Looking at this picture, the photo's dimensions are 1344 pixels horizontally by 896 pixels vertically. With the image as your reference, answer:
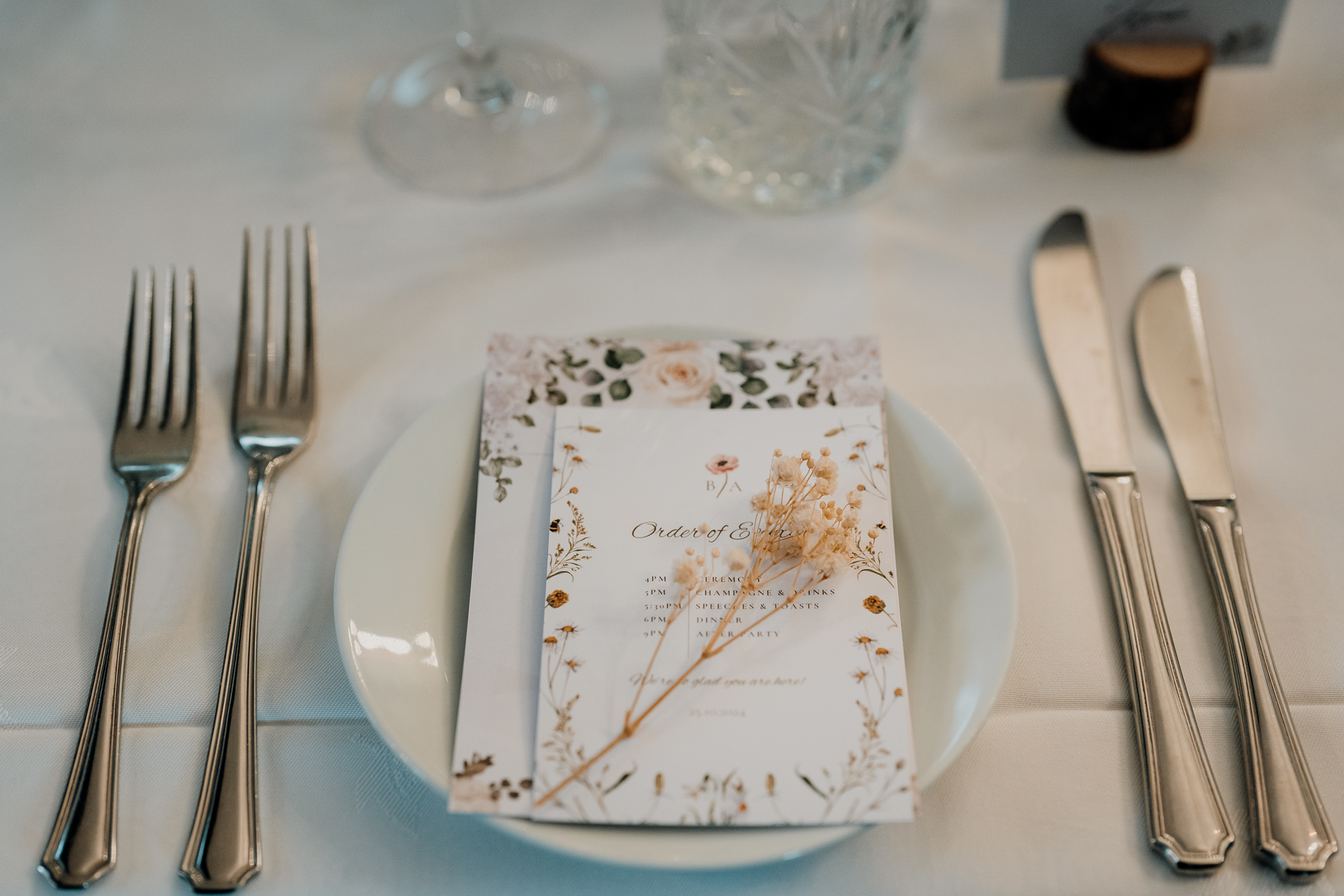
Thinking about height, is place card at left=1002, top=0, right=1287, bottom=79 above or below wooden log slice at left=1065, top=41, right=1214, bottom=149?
above

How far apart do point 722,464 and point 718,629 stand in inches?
4.3

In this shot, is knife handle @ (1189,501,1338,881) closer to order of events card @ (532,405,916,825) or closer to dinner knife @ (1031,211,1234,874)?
dinner knife @ (1031,211,1234,874)

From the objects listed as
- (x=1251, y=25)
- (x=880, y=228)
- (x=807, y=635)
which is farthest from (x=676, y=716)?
(x=1251, y=25)

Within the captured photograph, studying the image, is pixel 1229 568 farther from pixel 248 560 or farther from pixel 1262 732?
pixel 248 560

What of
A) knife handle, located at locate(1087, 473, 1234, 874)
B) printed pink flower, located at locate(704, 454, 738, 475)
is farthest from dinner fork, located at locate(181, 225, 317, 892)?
knife handle, located at locate(1087, 473, 1234, 874)

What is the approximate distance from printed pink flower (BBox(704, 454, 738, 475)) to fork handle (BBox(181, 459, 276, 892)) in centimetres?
28

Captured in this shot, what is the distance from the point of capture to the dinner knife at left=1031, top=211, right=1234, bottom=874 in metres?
0.48

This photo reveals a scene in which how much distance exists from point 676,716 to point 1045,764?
0.21m

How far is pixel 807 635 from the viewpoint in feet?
1.63

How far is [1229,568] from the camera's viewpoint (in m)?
0.57

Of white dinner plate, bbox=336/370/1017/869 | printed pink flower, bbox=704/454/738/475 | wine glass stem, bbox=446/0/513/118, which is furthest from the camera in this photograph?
wine glass stem, bbox=446/0/513/118

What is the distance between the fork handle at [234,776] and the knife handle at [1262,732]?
0.51m

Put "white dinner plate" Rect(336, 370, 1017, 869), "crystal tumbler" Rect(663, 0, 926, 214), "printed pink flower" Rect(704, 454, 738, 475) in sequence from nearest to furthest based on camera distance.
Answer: "white dinner plate" Rect(336, 370, 1017, 869) < "printed pink flower" Rect(704, 454, 738, 475) < "crystal tumbler" Rect(663, 0, 926, 214)

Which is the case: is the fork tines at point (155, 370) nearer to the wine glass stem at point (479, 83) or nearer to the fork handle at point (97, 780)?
the fork handle at point (97, 780)
